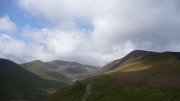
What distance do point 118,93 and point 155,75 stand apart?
63.0 metres

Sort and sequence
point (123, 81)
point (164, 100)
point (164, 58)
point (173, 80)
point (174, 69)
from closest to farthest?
point (164, 100) → point (173, 80) → point (123, 81) → point (174, 69) → point (164, 58)

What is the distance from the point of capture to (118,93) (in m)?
73.2

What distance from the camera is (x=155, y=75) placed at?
434 ft

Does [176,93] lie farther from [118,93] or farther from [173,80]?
[173,80]

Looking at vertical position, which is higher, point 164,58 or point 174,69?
point 164,58

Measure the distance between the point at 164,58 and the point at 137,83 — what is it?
83148 mm

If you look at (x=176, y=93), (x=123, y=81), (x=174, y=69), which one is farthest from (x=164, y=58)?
(x=176, y=93)

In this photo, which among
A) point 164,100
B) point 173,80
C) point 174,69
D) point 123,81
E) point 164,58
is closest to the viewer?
point 164,100

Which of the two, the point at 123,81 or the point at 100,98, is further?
the point at 123,81

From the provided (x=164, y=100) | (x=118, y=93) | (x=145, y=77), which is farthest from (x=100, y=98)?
(x=145, y=77)

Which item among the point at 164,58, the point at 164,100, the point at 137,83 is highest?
the point at 164,58

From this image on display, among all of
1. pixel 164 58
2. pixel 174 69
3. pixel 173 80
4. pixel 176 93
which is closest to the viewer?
pixel 176 93

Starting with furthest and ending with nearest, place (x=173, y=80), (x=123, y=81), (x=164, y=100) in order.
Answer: (x=123, y=81) → (x=173, y=80) → (x=164, y=100)

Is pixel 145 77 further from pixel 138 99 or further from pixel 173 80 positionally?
pixel 138 99
